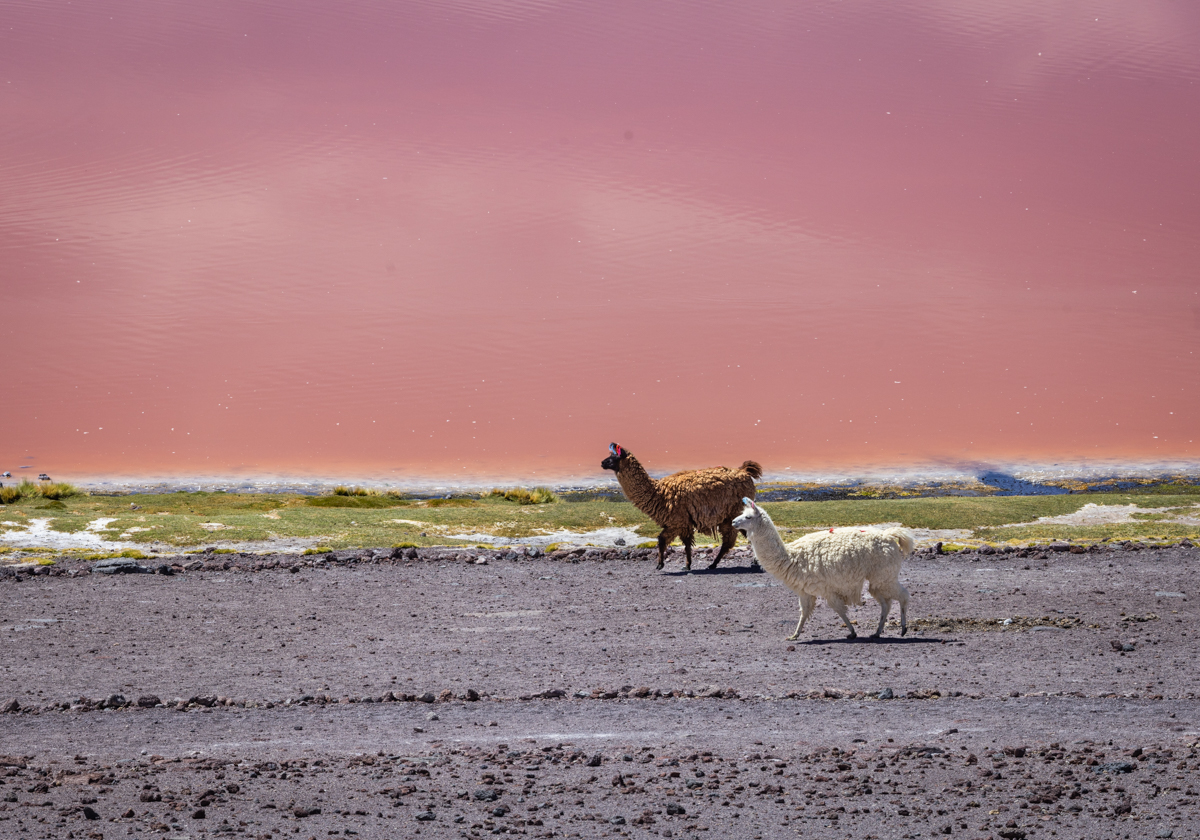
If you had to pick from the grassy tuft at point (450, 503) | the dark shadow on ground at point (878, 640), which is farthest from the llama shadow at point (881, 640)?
the grassy tuft at point (450, 503)

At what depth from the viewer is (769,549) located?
523 inches

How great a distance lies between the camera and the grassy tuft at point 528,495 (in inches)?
1393

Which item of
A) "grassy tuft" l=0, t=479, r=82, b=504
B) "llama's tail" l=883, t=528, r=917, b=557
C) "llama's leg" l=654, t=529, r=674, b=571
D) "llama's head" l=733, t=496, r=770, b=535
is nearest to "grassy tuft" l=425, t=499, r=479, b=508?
"grassy tuft" l=0, t=479, r=82, b=504

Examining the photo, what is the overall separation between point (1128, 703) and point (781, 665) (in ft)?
11.1

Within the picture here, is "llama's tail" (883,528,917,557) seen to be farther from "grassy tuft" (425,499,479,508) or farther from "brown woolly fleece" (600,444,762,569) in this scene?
"grassy tuft" (425,499,479,508)

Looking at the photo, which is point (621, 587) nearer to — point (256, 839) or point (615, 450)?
point (615, 450)

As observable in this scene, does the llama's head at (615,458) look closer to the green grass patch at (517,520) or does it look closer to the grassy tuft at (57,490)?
the green grass patch at (517,520)

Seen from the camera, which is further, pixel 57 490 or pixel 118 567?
pixel 57 490

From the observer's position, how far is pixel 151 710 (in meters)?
10.6

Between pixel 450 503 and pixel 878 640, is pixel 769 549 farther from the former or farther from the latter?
pixel 450 503

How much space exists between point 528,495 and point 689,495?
16.8 meters

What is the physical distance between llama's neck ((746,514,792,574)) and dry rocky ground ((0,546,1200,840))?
97 cm

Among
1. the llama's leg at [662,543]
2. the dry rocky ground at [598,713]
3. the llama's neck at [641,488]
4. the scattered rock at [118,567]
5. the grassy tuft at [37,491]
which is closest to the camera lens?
the dry rocky ground at [598,713]

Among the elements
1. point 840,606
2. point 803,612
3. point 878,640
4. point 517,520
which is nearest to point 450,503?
point 517,520
